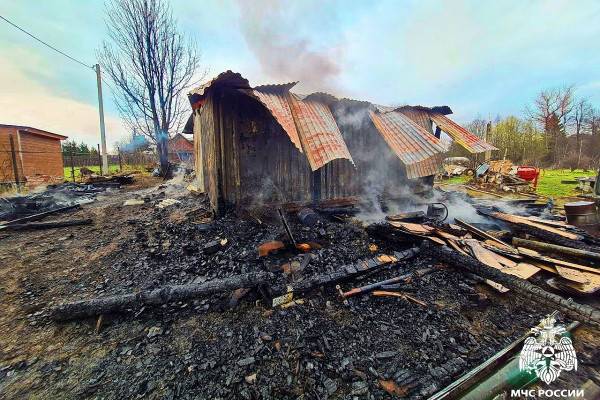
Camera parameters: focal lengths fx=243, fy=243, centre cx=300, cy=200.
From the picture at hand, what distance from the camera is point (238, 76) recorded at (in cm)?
A: 488

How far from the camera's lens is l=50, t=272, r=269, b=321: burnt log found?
3.25 metres

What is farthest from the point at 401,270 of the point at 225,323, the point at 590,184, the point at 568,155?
the point at 568,155

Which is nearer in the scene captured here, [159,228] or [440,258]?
[440,258]

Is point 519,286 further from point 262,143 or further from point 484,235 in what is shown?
point 262,143

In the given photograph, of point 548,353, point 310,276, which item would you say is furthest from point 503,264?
point 310,276

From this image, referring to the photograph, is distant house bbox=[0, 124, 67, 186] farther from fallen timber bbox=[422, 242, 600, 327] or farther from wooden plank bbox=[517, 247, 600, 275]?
wooden plank bbox=[517, 247, 600, 275]

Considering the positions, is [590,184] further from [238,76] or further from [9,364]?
[9,364]

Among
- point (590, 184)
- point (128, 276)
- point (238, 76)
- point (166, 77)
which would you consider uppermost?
point (166, 77)

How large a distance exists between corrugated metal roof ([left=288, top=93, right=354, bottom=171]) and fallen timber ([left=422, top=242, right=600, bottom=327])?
2.52 meters

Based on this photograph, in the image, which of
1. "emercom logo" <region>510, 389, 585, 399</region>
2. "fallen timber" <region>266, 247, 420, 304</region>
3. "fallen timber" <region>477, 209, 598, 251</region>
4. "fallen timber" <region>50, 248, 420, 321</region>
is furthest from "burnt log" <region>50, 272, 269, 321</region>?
"fallen timber" <region>477, 209, 598, 251</region>

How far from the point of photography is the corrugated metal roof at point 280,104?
16.3 feet

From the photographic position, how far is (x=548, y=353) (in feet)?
8.48

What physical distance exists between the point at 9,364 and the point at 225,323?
223 cm

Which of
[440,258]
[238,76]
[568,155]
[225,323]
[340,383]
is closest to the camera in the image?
[340,383]
